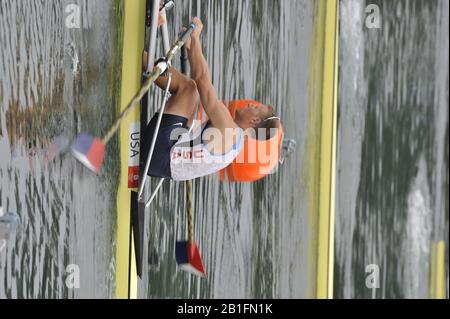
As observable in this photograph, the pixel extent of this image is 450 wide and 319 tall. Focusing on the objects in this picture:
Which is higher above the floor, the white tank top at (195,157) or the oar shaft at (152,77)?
the oar shaft at (152,77)

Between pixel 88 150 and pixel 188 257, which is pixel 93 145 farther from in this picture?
pixel 188 257

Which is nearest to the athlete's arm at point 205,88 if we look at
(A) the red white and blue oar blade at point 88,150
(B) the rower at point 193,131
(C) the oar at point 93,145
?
(B) the rower at point 193,131

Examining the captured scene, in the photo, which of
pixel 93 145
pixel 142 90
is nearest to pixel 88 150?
pixel 93 145

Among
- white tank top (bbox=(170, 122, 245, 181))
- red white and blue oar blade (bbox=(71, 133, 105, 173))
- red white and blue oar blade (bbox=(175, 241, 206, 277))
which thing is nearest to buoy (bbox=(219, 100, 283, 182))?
white tank top (bbox=(170, 122, 245, 181))

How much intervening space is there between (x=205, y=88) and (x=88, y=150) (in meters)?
0.31

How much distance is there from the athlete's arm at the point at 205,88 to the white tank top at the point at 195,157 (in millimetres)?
25

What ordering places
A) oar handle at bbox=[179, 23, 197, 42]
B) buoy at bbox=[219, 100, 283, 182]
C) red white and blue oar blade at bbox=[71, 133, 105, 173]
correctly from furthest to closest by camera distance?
buoy at bbox=[219, 100, 283, 182], oar handle at bbox=[179, 23, 197, 42], red white and blue oar blade at bbox=[71, 133, 105, 173]

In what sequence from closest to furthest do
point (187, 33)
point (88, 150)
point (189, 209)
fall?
point (88, 150), point (187, 33), point (189, 209)

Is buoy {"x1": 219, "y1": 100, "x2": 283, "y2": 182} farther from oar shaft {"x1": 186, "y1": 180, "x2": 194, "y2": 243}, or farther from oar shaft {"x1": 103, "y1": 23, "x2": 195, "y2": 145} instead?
oar shaft {"x1": 103, "y1": 23, "x2": 195, "y2": 145}

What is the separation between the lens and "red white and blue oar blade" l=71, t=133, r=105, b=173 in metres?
1.14

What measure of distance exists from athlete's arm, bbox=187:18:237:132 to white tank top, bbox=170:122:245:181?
0.03 m

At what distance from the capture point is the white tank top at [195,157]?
1352 mm

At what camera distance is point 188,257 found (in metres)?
1.45

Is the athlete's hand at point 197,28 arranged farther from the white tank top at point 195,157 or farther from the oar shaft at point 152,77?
the white tank top at point 195,157
